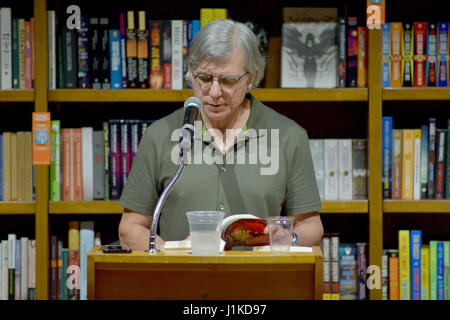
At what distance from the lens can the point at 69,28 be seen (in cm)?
229

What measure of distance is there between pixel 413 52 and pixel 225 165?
3.29 ft

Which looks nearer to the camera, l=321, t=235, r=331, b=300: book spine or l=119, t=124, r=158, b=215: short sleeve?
l=119, t=124, r=158, b=215: short sleeve

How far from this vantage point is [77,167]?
7.56ft

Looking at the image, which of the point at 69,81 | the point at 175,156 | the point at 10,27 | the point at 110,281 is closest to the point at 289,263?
the point at 110,281

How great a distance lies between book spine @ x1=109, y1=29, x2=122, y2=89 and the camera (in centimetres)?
229

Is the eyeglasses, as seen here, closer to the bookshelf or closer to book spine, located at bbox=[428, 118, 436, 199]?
the bookshelf

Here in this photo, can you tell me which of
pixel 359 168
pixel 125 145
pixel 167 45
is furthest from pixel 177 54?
pixel 359 168

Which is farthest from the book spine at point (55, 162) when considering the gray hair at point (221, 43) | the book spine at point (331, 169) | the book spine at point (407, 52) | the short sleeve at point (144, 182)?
the book spine at point (407, 52)

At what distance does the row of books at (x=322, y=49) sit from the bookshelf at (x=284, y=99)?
43 millimetres

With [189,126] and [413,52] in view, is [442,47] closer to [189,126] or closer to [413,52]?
[413,52]

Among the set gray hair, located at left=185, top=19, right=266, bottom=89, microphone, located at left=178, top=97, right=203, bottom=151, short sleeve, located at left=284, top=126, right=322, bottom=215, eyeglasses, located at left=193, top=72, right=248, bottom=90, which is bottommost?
short sleeve, located at left=284, top=126, right=322, bottom=215

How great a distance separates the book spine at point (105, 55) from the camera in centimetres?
229

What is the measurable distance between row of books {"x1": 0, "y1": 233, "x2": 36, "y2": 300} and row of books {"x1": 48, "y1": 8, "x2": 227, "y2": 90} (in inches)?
24.6

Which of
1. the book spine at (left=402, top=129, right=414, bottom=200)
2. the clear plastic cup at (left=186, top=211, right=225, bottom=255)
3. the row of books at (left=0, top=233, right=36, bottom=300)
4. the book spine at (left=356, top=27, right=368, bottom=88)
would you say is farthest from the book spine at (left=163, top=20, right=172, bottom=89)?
the clear plastic cup at (left=186, top=211, right=225, bottom=255)
